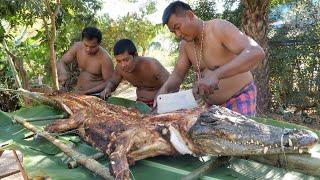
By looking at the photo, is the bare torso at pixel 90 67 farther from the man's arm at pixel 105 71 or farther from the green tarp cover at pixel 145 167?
the green tarp cover at pixel 145 167

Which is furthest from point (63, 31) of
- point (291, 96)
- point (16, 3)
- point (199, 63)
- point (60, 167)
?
point (60, 167)

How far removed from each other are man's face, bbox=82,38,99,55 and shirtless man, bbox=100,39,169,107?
1.21 feet

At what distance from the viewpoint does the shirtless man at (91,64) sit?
15.4 feet

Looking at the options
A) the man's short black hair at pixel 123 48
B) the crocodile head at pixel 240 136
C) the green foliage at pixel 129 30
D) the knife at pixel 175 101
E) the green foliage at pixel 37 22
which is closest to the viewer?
the crocodile head at pixel 240 136

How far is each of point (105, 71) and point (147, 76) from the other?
0.72m

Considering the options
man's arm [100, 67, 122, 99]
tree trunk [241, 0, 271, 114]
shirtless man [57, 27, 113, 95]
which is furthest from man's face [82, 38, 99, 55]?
tree trunk [241, 0, 271, 114]

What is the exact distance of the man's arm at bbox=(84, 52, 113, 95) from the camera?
16.0ft

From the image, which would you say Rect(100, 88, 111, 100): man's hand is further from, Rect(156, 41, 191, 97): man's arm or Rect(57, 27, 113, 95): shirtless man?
Rect(156, 41, 191, 97): man's arm

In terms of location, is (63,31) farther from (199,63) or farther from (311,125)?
(199,63)

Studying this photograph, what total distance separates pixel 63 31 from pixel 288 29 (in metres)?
4.98

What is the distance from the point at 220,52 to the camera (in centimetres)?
330

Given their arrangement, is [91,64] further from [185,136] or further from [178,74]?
[185,136]

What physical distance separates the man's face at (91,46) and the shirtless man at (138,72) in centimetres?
37

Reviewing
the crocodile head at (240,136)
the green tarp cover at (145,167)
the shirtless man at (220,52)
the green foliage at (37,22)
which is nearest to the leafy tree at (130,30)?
the green foliage at (37,22)
